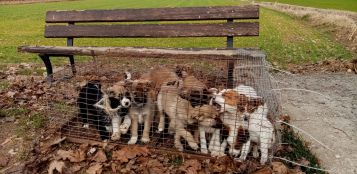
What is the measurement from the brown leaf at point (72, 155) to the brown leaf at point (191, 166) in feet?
3.67

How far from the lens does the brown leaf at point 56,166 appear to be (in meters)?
4.24

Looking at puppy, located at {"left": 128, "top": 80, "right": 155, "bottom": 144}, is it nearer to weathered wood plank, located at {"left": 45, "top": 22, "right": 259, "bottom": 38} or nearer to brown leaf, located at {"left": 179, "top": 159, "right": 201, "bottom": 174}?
brown leaf, located at {"left": 179, "top": 159, "right": 201, "bottom": 174}

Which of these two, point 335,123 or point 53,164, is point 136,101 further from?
point 335,123

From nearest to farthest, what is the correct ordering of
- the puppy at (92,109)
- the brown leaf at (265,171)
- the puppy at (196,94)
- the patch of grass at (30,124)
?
the brown leaf at (265,171) < the puppy at (196,94) < the puppy at (92,109) < the patch of grass at (30,124)

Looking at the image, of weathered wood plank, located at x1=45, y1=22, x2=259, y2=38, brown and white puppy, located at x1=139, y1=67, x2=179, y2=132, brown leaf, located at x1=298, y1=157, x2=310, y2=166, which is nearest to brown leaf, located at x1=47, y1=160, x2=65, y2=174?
brown and white puppy, located at x1=139, y1=67, x2=179, y2=132

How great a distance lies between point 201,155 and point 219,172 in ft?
1.14

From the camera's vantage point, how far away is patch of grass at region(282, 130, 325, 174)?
4.34 metres

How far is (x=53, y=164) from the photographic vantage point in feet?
14.1

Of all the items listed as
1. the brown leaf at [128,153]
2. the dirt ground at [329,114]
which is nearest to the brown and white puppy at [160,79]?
the brown leaf at [128,153]

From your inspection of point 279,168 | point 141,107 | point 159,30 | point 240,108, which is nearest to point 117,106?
point 141,107

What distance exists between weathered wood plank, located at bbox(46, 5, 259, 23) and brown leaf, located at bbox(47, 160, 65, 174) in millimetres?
2819

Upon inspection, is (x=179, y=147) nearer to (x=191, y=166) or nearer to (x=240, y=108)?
(x=191, y=166)

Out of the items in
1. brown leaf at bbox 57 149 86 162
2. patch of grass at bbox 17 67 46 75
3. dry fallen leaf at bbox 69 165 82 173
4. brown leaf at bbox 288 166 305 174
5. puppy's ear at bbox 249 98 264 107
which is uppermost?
puppy's ear at bbox 249 98 264 107

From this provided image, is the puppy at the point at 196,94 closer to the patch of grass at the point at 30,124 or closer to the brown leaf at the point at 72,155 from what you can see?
the brown leaf at the point at 72,155
